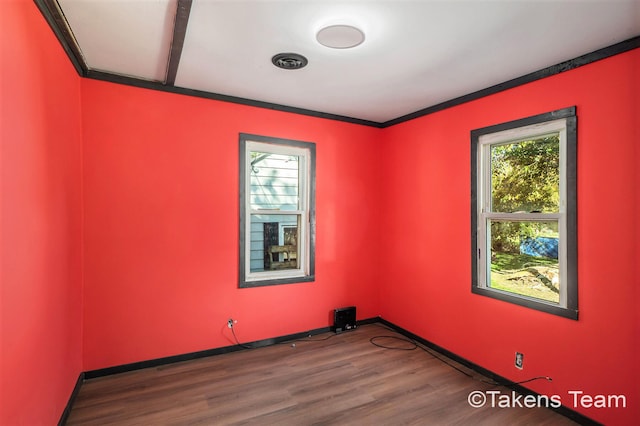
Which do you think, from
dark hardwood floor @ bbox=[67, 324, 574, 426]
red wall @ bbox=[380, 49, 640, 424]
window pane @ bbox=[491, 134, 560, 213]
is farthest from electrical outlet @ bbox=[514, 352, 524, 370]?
window pane @ bbox=[491, 134, 560, 213]

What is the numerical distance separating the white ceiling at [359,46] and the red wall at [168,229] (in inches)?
14.1

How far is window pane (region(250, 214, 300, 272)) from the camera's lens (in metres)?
3.69

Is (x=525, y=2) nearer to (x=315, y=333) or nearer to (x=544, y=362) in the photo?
(x=544, y=362)

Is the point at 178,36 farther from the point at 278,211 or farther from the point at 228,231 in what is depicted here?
the point at 278,211

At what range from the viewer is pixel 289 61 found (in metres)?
2.51

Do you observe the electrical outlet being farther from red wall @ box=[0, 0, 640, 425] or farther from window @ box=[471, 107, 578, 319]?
window @ box=[471, 107, 578, 319]

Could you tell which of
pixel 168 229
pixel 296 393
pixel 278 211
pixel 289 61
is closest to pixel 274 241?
pixel 278 211

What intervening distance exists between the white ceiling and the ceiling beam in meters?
0.04

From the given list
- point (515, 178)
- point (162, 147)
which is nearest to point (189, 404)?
point (162, 147)

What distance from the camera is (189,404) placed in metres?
2.48

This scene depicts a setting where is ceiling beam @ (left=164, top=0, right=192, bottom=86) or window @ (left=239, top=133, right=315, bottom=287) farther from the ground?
ceiling beam @ (left=164, top=0, right=192, bottom=86)

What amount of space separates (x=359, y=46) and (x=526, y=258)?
7.08ft

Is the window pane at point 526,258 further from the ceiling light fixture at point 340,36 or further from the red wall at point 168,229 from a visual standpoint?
the ceiling light fixture at point 340,36

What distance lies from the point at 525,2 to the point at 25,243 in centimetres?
286
